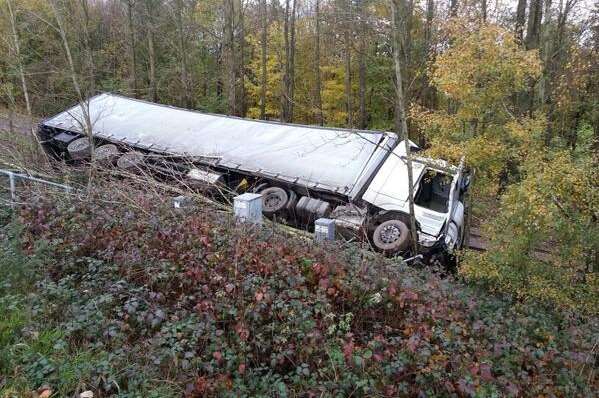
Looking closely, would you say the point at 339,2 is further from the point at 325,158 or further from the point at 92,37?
the point at 92,37

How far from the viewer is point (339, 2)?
19625 mm

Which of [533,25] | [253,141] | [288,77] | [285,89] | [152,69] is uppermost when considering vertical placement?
[533,25]

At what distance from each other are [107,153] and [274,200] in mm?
5705

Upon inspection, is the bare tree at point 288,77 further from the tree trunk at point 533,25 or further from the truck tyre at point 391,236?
the truck tyre at point 391,236

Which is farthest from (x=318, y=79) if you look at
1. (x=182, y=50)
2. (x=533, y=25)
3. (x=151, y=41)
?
(x=533, y=25)

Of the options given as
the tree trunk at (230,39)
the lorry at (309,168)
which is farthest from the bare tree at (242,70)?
the lorry at (309,168)

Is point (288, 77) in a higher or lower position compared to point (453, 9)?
lower

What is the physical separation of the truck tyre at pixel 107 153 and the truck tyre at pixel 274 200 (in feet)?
15.3

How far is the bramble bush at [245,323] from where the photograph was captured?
428 cm

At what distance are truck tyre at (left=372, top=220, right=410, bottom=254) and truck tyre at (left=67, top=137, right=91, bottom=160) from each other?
930 cm

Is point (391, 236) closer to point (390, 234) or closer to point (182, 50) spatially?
point (390, 234)

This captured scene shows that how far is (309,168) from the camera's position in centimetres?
1173

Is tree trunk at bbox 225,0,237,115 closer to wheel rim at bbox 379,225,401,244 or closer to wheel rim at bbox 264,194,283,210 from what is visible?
wheel rim at bbox 264,194,283,210

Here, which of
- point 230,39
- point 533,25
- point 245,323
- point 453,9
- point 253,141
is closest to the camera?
point 245,323
